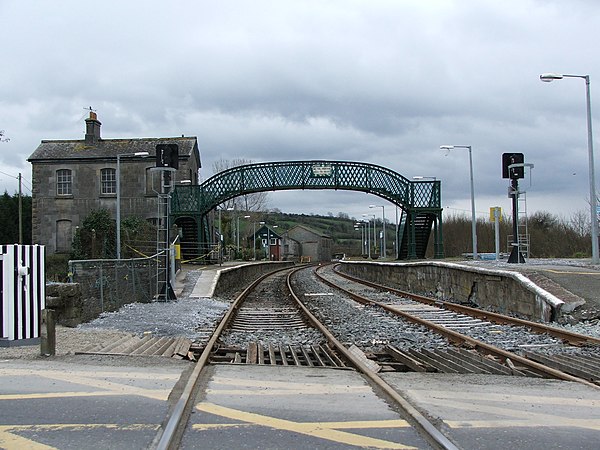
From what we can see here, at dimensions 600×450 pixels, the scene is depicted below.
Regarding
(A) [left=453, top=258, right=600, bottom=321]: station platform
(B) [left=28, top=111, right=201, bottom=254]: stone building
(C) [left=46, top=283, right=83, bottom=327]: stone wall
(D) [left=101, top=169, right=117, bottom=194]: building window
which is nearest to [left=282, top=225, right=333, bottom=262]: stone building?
(B) [left=28, top=111, right=201, bottom=254]: stone building

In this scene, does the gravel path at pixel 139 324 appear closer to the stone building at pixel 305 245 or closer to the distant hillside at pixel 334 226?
the stone building at pixel 305 245

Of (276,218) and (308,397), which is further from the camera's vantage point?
(276,218)

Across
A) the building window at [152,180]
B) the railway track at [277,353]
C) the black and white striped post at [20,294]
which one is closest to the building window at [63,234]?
the building window at [152,180]

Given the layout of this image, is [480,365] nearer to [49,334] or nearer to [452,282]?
[49,334]

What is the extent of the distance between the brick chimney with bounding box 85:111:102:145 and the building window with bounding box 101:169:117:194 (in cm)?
341

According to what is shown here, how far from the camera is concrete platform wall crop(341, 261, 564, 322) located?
1394 centimetres

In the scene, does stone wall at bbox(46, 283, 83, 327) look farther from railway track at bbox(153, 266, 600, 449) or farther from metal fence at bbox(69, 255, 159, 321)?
railway track at bbox(153, 266, 600, 449)

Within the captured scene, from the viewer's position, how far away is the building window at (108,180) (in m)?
48.8

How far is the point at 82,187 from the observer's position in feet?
160

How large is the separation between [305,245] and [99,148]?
76953mm

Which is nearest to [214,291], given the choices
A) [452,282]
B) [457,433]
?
[452,282]

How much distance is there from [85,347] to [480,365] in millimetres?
5468

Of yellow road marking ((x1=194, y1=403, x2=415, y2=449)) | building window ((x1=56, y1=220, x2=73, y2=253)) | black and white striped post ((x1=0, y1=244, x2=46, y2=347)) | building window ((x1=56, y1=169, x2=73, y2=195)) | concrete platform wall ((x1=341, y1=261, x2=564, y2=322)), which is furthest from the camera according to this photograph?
building window ((x1=56, y1=169, x2=73, y2=195))

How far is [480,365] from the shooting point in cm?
821
